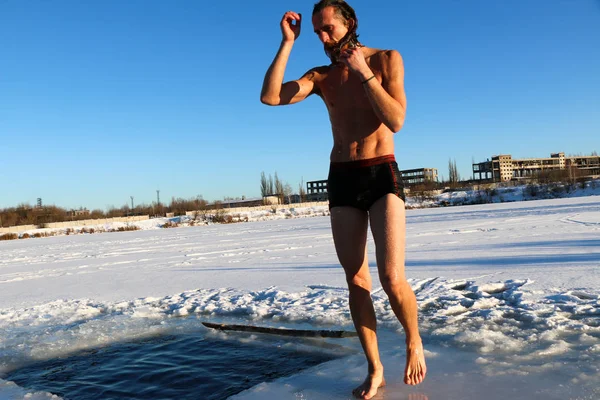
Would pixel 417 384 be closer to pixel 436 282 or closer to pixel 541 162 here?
pixel 436 282

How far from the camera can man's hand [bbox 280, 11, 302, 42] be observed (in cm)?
212

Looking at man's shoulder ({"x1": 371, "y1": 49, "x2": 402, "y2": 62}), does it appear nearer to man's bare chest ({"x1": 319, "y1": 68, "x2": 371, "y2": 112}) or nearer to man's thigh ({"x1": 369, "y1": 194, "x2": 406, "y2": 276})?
man's bare chest ({"x1": 319, "y1": 68, "x2": 371, "y2": 112})

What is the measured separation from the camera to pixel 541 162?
101 meters

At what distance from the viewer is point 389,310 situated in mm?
3861

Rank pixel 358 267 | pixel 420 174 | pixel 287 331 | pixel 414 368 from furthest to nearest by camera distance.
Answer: pixel 420 174 → pixel 287 331 → pixel 358 267 → pixel 414 368

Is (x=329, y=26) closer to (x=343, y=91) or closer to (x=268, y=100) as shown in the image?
(x=343, y=91)

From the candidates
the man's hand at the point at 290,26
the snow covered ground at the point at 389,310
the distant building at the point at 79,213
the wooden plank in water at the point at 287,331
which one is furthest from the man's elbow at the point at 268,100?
→ the distant building at the point at 79,213

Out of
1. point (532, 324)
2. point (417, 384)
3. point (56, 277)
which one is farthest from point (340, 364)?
point (56, 277)

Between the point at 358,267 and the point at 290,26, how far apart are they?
1.18 metres

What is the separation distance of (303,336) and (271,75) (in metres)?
1.90

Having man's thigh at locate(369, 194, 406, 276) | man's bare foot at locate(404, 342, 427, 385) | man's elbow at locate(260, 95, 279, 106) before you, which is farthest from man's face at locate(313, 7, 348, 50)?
man's bare foot at locate(404, 342, 427, 385)

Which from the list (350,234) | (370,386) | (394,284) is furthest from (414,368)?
(350,234)

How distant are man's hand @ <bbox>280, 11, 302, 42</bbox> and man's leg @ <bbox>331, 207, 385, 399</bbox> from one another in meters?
0.82

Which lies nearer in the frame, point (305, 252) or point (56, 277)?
point (56, 277)
